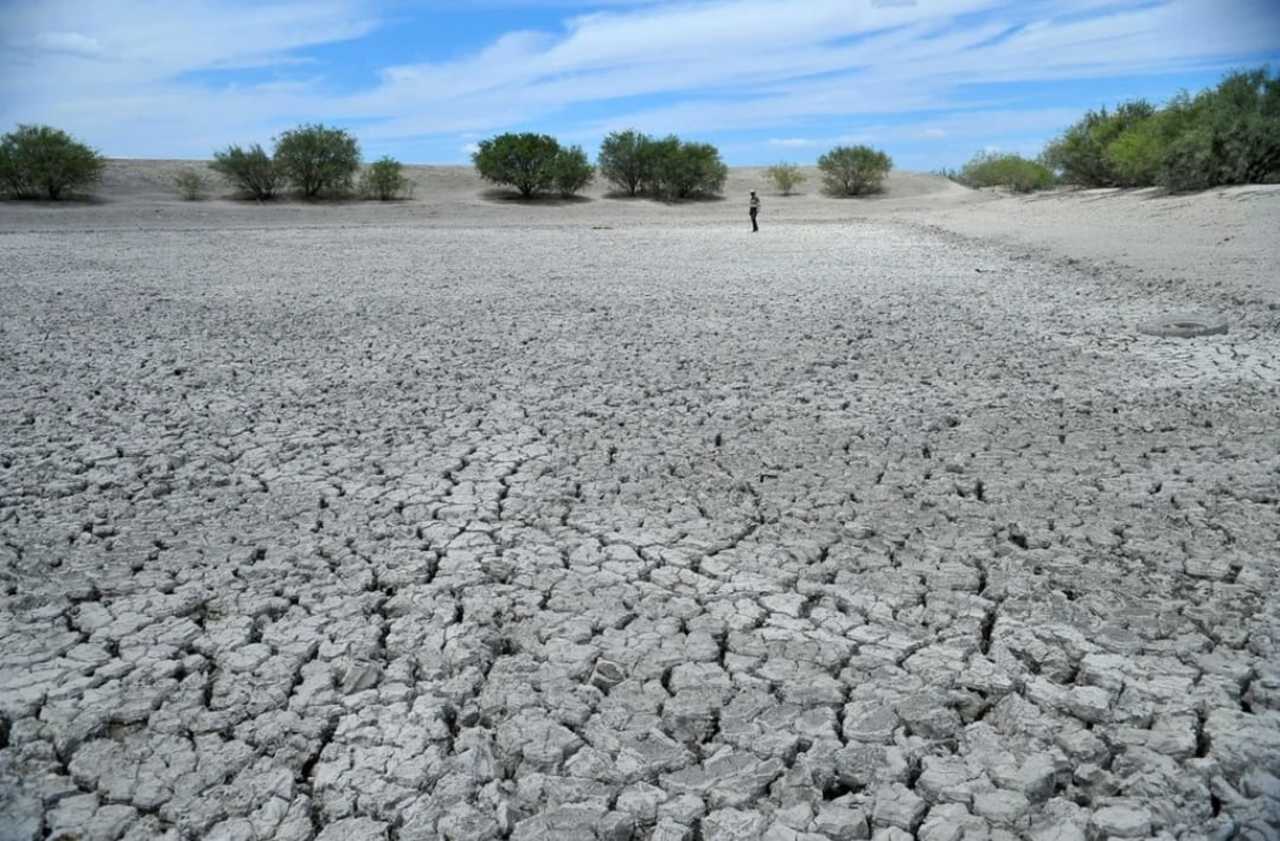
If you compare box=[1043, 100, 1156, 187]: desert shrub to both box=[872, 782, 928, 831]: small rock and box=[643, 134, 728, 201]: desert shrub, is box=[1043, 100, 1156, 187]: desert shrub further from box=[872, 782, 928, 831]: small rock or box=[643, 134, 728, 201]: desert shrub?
box=[872, 782, 928, 831]: small rock

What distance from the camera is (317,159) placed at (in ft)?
106

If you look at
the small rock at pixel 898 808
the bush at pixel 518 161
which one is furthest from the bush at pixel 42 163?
the small rock at pixel 898 808

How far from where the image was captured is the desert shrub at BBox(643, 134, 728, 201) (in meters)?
35.6

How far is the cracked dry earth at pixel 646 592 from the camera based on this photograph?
263cm

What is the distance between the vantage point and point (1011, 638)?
3348 millimetres

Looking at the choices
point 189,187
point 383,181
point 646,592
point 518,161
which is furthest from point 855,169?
point 646,592

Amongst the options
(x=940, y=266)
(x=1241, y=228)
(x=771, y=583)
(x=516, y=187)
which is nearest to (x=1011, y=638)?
(x=771, y=583)

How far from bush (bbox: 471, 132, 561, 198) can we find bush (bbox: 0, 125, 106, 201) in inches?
500

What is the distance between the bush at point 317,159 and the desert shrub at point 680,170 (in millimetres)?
11023

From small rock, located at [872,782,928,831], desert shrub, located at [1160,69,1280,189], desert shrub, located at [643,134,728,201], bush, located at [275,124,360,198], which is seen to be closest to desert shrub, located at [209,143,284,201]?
bush, located at [275,124,360,198]

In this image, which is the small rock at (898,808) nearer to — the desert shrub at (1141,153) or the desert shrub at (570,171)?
the desert shrub at (1141,153)

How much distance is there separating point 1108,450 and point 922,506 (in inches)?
57.4

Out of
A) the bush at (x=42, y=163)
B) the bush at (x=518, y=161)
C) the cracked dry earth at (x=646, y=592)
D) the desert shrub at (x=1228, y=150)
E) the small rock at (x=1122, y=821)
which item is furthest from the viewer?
the bush at (x=518, y=161)

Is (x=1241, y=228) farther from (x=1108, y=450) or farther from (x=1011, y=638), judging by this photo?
(x=1011, y=638)
